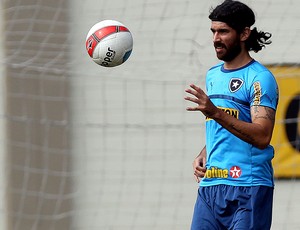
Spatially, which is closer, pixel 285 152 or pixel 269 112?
pixel 269 112

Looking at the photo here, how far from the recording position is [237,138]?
4281mm

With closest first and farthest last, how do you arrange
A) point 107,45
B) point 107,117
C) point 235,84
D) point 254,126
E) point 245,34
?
point 254,126
point 235,84
point 245,34
point 107,45
point 107,117

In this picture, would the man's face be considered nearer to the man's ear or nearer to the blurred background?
the man's ear

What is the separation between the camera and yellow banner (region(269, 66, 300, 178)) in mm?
7215

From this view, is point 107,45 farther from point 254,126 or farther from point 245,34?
point 254,126

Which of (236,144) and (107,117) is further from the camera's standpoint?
(107,117)

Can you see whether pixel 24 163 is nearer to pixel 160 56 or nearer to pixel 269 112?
pixel 160 56

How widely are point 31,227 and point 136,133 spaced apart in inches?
55.0

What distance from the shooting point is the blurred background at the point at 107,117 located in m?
7.46

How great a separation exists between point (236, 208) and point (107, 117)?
12.2 feet

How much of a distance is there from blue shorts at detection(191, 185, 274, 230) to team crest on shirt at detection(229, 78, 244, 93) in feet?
1.70

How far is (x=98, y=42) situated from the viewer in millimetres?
4855

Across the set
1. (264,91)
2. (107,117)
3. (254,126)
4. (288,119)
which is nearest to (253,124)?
(254,126)

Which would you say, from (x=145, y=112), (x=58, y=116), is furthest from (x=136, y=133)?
(x=58, y=116)
